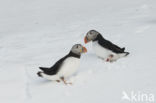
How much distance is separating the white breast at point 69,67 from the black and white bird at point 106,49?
92cm

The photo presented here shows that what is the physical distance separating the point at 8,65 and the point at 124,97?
114 inches

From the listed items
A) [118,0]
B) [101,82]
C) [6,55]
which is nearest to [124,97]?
[101,82]

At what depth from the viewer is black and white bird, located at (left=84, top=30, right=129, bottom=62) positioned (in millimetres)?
6172

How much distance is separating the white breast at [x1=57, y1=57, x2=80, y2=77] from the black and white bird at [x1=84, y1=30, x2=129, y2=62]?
92 cm

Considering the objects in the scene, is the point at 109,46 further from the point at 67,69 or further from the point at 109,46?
the point at 67,69

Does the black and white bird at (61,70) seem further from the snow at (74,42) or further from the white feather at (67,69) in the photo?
the snow at (74,42)

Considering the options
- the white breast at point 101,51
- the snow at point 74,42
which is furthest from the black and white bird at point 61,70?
the white breast at point 101,51

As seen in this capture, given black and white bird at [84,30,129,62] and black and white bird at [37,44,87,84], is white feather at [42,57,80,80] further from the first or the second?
black and white bird at [84,30,129,62]

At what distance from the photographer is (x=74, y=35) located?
8.73 metres

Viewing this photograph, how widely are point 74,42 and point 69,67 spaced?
266 cm

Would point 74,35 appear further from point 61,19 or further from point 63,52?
point 61,19

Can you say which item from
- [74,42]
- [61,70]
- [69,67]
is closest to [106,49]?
[69,67]

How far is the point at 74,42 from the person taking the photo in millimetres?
8008

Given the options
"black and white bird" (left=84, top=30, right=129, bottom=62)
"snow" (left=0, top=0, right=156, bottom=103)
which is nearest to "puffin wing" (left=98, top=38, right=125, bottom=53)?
"black and white bird" (left=84, top=30, right=129, bottom=62)
